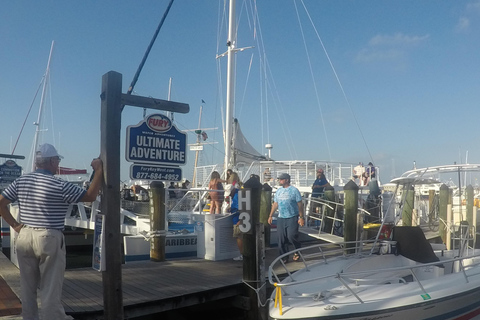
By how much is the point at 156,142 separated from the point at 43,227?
67.3 inches

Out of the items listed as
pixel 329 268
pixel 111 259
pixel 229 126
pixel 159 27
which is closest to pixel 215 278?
pixel 329 268

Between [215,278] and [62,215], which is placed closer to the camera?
[62,215]

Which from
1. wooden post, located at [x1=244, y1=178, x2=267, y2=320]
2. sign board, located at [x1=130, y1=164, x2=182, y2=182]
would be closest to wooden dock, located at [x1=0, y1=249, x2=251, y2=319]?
wooden post, located at [x1=244, y1=178, x2=267, y2=320]

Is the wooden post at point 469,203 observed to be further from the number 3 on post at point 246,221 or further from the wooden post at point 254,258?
the number 3 on post at point 246,221

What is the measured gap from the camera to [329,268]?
7.09 meters

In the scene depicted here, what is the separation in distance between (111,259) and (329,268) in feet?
11.8

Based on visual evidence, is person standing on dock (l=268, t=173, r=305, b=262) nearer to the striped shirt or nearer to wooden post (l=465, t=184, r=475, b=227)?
the striped shirt

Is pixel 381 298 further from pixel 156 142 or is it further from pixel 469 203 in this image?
pixel 469 203

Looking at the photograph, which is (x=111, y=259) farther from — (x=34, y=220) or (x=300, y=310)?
(x=300, y=310)

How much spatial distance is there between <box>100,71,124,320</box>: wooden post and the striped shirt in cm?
54

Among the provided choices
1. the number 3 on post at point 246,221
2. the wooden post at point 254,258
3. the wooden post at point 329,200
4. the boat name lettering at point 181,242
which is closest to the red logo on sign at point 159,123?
the wooden post at point 254,258

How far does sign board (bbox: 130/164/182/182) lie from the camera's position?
523 cm

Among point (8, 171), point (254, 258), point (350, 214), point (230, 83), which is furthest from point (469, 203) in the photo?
point (8, 171)

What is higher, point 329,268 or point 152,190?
point 152,190
